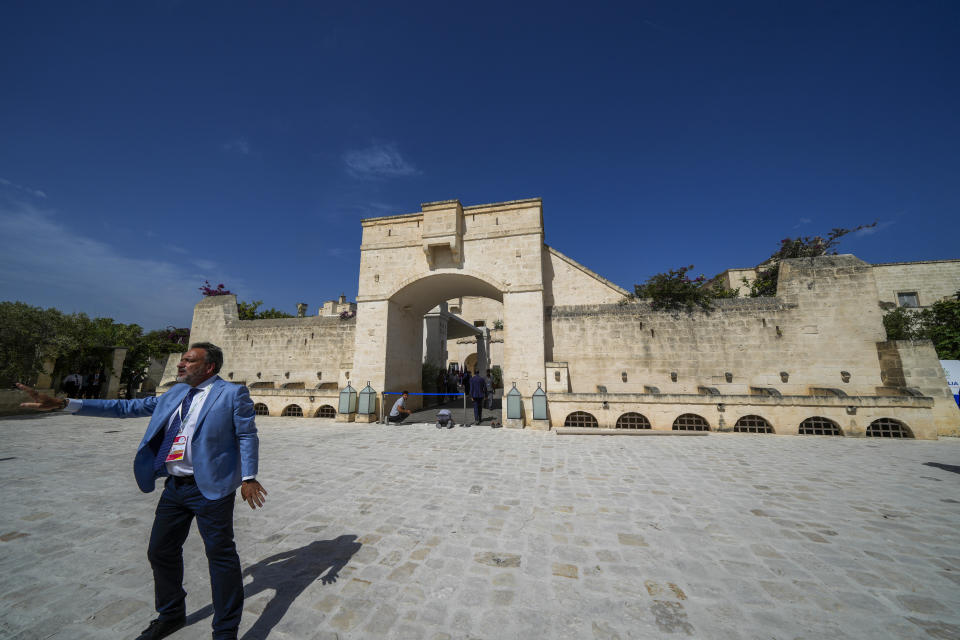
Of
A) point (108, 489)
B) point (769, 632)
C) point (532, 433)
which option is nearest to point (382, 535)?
point (769, 632)

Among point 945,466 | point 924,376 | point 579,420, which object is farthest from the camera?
point 579,420

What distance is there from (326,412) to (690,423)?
12827 millimetres

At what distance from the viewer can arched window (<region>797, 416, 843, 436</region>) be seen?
9.27 meters

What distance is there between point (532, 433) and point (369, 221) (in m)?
10.2

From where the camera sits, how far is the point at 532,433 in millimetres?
9773

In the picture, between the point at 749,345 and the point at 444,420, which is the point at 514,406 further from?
the point at 749,345

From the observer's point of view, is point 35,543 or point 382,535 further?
point 382,535

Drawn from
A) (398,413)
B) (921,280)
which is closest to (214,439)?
(398,413)

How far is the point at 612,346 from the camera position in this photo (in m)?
12.3

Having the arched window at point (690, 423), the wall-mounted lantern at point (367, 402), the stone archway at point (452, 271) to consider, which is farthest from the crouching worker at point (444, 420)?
the arched window at point (690, 423)

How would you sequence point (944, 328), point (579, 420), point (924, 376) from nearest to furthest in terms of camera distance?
point (924, 376) < point (579, 420) < point (944, 328)

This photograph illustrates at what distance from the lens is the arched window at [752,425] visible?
9648 millimetres

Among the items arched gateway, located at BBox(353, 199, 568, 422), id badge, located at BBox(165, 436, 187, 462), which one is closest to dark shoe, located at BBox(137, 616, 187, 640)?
id badge, located at BBox(165, 436, 187, 462)

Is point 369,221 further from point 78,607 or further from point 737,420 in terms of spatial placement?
point 737,420
